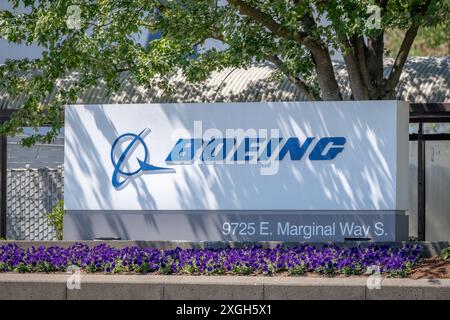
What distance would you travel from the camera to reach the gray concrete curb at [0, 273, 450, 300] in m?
11.9

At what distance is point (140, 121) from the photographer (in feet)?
49.9

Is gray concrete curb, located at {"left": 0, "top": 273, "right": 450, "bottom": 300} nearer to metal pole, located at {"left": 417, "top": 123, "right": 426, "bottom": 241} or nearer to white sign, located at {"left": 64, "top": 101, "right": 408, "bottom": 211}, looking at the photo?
white sign, located at {"left": 64, "top": 101, "right": 408, "bottom": 211}

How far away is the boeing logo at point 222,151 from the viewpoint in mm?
14602

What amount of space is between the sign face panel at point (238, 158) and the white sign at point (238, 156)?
13mm

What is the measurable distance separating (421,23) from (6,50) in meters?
11.3

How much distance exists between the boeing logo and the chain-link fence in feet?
19.5

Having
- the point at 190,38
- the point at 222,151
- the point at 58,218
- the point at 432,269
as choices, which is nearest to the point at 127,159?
the point at 222,151

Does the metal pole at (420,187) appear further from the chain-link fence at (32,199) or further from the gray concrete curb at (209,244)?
the chain-link fence at (32,199)

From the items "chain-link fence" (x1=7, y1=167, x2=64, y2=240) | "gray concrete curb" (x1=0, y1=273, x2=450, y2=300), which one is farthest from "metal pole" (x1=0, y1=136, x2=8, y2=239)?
"gray concrete curb" (x1=0, y1=273, x2=450, y2=300)

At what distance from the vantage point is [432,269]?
1280cm

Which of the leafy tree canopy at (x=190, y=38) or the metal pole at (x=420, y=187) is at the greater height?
the leafy tree canopy at (x=190, y=38)

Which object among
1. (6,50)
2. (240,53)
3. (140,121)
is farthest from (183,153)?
(6,50)

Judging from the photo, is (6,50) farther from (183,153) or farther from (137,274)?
(137,274)

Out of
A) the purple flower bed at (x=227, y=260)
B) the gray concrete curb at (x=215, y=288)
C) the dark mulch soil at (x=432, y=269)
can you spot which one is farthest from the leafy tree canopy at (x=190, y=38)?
the gray concrete curb at (x=215, y=288)
